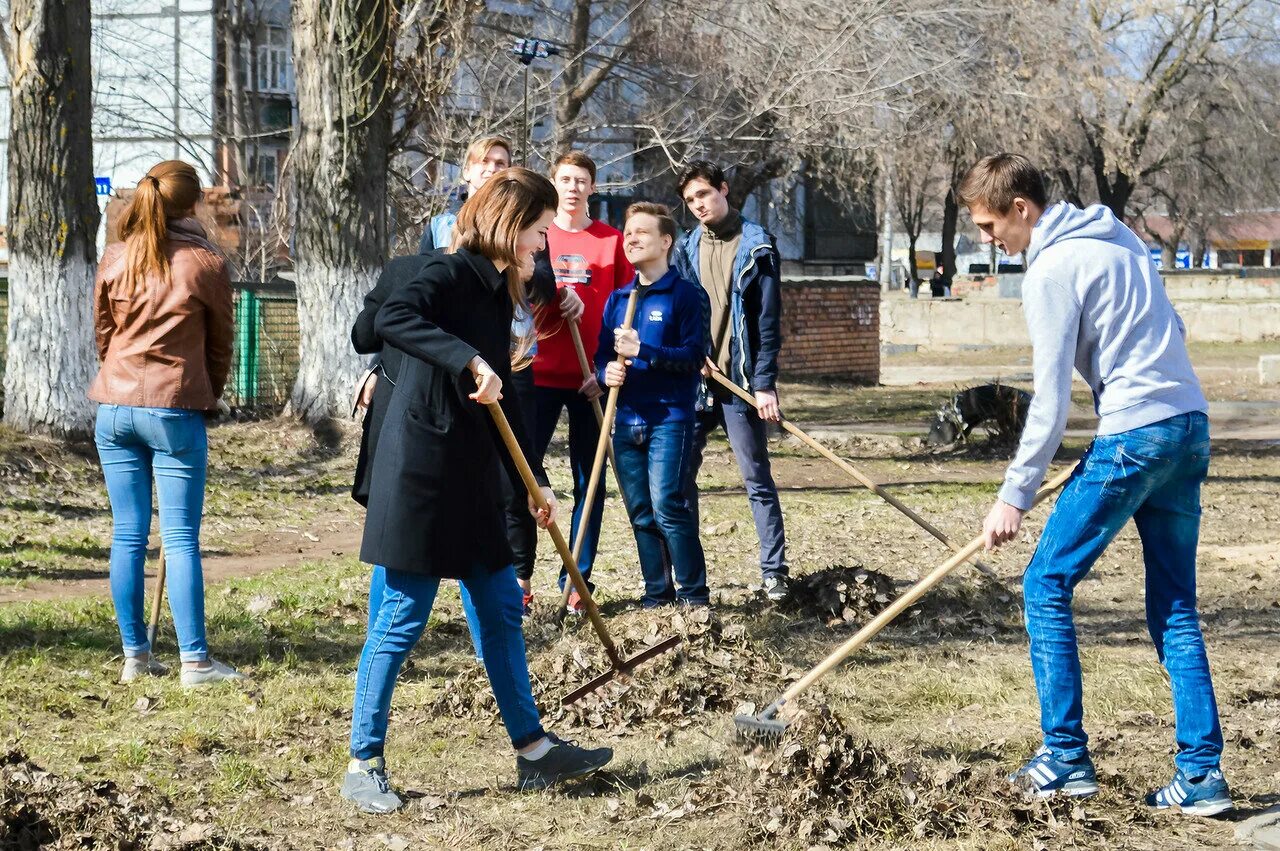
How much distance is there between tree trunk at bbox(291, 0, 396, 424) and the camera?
12414 mm

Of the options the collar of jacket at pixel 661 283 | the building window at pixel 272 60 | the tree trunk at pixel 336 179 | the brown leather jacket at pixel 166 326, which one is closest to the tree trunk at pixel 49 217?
the tree trunk at pixel 336 179

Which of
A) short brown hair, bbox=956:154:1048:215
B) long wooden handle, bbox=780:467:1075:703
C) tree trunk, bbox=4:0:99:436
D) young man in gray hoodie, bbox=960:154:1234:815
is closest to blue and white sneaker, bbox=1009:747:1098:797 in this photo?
young man in gray hoodie, bbox=960:154:1234:815

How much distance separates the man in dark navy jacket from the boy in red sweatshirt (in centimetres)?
A: 40

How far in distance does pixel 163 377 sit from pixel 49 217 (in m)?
6.45

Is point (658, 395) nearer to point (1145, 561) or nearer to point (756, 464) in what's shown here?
point (756, 464)

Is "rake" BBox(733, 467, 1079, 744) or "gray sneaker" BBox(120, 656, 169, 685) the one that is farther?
"gray sneaker" BBox(120, 656, 169, 685)

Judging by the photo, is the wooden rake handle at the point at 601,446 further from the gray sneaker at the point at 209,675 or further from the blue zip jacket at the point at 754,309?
the gray sneaker at the point at 209,675

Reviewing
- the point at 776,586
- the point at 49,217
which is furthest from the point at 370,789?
the point at 49,217

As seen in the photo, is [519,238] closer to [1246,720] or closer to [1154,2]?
[1246,720]

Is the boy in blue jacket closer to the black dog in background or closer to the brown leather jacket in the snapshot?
the brown leather jacket

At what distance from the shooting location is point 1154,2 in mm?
31500

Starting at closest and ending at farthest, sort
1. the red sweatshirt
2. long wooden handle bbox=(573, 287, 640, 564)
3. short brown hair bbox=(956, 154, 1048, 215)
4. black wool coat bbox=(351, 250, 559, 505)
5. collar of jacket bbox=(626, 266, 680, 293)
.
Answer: short brown hair bbox=(956, 154, 1048, 215) → black wool coat bbox=(351, 250, 559, 505) → long wooden handle bbox=(573, 287, 640, 564) → collar of jacket bbox=(626, 266, 680, 293) → the red sweatshirt

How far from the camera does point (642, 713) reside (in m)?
5.12

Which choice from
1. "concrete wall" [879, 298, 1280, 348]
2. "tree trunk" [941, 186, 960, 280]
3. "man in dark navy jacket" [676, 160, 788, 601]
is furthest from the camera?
"tree trunk" [941, 186, 960, 280]
